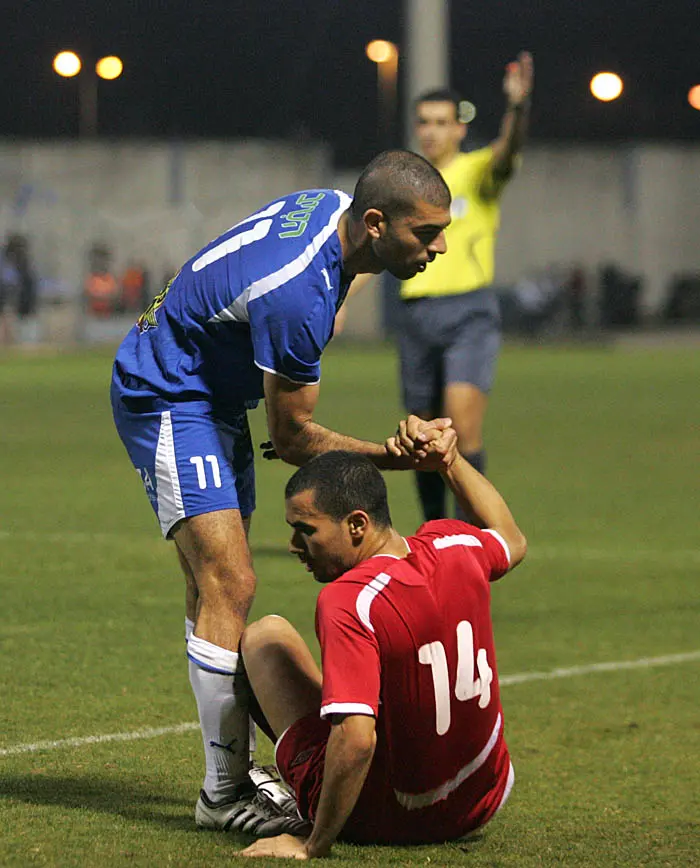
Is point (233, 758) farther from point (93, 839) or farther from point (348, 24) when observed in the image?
point (348, 24)

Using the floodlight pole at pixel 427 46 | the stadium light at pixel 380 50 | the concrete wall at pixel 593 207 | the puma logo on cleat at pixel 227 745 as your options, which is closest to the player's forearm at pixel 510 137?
the puma logo on cleat at pixel 227 745

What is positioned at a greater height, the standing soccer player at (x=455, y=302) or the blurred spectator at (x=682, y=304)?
the standing soccer player at (x=455, y=302)

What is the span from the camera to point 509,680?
22.7 feet

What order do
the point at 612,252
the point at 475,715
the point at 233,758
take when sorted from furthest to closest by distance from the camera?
the point at 612,252
the point at 233,758
the point at 475,715

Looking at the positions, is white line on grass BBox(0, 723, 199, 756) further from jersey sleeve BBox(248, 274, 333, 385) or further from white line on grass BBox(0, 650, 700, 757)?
jersey sleeve BBox(248, 274, 333, 385)

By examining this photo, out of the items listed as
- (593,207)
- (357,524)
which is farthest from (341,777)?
(593,207)

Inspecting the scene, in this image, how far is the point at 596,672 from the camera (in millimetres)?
7102

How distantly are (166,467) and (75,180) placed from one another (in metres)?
39.2

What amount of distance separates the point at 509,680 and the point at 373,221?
2819 millimetres

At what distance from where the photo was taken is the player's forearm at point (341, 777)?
13.1 feet

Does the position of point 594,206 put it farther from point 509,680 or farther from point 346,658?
point 346,658

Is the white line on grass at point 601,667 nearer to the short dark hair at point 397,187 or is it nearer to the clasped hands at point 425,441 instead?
the clasped hands at point 425,441

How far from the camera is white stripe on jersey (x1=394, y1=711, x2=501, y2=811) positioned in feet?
14.1

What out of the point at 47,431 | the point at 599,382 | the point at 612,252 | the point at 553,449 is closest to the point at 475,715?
the point at 553,449
